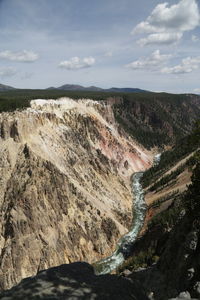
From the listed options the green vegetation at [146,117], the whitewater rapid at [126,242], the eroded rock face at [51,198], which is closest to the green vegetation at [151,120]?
the green vegetation at [146,117]

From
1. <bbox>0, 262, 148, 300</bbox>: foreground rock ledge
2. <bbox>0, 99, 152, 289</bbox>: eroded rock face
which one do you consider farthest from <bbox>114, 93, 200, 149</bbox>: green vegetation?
<bbox>0, 262, 148, 300</bbox>: foreground rock ledge

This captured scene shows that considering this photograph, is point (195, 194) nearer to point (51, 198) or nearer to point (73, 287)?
point (73, 287)

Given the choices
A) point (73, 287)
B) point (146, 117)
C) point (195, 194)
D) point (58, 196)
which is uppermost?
point (146, 117)

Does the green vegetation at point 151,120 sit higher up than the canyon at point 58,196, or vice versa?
the green vegetation at point 151,120

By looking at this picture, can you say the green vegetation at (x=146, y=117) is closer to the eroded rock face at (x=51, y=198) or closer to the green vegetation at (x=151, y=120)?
the green vegetation at (x=151, y=120)

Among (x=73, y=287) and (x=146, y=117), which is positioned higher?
(x=146, y=117)

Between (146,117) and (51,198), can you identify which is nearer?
(51,198)

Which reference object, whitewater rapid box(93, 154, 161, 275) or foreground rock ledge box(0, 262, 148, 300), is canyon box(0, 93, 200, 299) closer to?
whitewater rapid box(93, 154, 161, 275)

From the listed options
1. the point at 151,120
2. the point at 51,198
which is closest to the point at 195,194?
the point at 51,198

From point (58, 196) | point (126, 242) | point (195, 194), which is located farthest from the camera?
point (126, 242)
